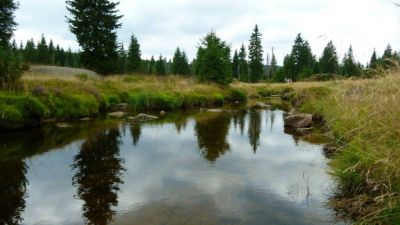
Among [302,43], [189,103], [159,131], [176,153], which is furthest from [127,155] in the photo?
[302,43]

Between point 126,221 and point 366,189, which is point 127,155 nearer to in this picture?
point 126,221

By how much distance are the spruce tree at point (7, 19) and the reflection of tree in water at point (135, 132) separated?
24.7m

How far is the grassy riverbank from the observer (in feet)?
14.2

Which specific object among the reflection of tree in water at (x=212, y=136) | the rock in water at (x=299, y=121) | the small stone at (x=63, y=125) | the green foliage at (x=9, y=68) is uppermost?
the green foliage at (x=9, y=68)

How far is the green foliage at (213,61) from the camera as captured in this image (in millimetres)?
34125

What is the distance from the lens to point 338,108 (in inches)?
316

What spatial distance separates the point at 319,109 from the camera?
16656 mm

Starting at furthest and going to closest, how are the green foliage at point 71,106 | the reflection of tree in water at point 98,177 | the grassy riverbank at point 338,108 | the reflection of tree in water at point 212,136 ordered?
the green foliage at point 71,106 → the reflection of tree in water at point 212,136 → the reflection of tree in water at point 98,177 → the grassy riverbank at point 338,108

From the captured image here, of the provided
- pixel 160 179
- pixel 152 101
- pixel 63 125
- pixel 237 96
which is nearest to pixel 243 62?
pixel 237 96

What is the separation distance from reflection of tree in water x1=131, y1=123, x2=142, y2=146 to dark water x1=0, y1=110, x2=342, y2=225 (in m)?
0.10

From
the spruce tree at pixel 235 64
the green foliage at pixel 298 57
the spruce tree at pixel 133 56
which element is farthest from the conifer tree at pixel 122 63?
the green foliage at pixel 298 57

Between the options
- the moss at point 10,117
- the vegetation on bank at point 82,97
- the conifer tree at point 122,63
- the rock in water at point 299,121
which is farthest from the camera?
the conifer tree at point 122,63

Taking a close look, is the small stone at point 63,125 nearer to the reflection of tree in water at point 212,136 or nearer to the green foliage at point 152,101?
the reflection of tree in water at point 212,136

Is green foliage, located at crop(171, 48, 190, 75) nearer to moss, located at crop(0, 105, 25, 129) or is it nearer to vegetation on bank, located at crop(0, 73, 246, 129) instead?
vegetation on bank, located at crop(0, 73, 246, 129)
